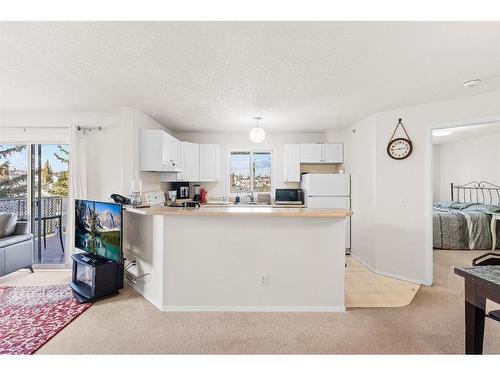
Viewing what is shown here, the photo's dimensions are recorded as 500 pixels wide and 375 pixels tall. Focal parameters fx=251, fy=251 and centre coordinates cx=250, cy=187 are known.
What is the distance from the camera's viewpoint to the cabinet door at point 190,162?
4840 mm

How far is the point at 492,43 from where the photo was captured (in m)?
1.91

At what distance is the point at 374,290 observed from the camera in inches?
125

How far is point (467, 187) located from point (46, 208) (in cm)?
903

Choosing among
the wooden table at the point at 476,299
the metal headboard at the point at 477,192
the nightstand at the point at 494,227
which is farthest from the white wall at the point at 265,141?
the metal headboard at the point at 477,192

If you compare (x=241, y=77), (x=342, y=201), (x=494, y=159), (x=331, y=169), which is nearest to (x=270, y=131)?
(x=331, y=169)

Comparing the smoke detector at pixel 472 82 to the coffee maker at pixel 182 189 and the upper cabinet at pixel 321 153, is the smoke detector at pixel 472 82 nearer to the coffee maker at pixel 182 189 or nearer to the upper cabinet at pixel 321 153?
the upper cabinet at pixel 321 153

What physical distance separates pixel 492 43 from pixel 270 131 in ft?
11.8

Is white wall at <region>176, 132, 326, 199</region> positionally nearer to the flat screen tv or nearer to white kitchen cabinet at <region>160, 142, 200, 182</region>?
white kitchen cabinet at <region>160, 142, 200, 182</region>

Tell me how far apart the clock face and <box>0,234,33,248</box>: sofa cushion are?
17.8 feet

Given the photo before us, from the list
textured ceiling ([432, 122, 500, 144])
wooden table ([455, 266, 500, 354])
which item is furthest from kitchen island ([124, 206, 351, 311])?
textured ceiling ([432, 122, 500, 144])

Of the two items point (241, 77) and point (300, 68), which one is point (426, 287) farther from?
point (241, 77)

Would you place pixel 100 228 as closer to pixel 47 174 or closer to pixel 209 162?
pixel 47 174

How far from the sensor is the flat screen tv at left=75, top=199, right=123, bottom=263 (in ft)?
9.33

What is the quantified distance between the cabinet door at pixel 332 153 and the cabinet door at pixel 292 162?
51 centimetres
